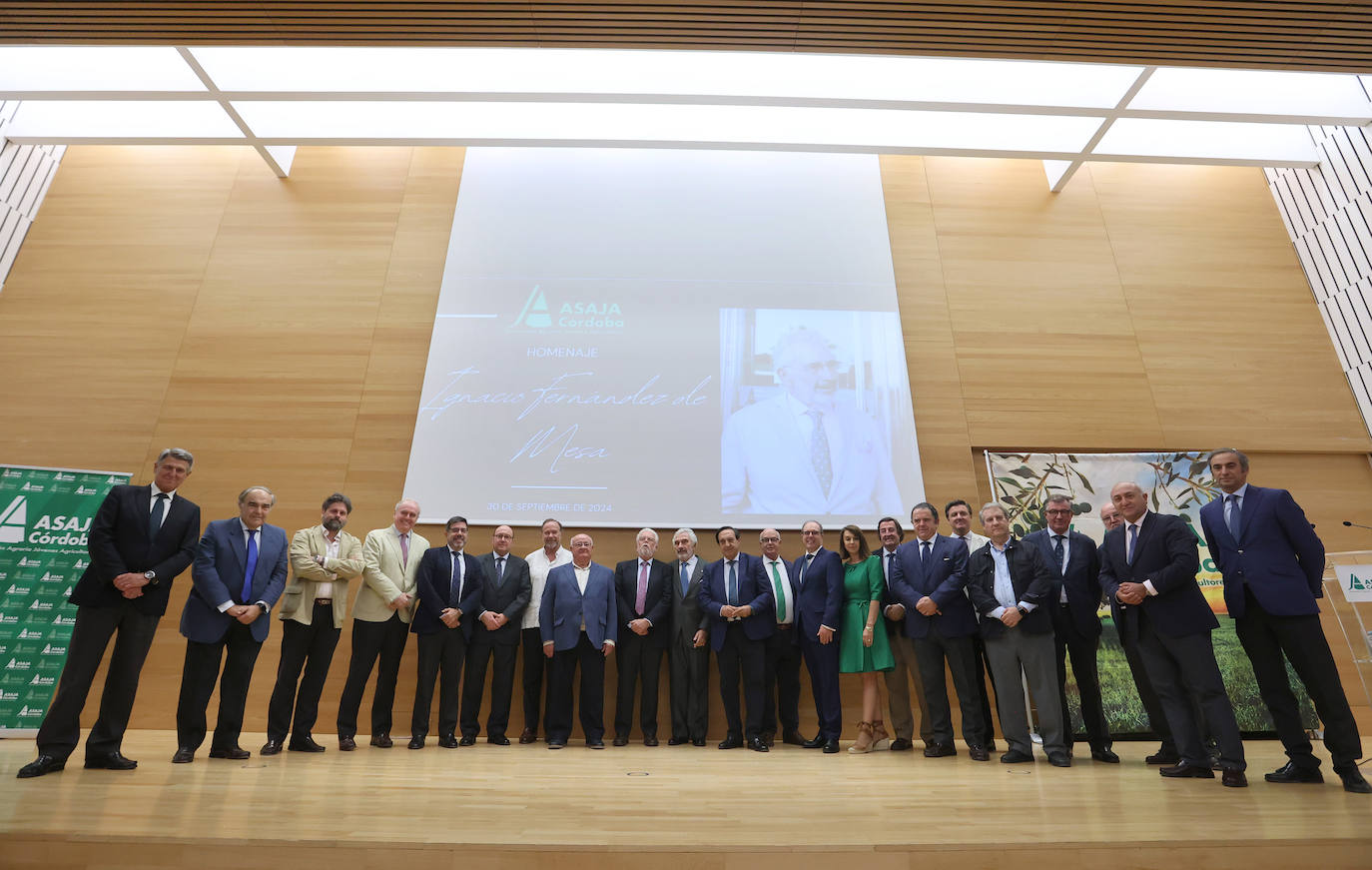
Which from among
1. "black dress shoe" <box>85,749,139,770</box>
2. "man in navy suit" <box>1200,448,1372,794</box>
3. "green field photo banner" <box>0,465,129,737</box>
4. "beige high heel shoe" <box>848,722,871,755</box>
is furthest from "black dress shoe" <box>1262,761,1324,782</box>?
"green field photo banner" <box>0,465,129,737</box>

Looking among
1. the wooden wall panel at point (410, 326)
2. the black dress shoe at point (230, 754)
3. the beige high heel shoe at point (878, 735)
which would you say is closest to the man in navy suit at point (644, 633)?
the wooden wall panel at point (410, 326)

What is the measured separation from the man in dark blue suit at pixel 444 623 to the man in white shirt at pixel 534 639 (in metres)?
0.41

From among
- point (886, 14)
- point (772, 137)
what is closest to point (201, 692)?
point (886, 14)

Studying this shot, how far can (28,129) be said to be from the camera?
6637mm

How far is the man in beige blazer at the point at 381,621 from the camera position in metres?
4.52

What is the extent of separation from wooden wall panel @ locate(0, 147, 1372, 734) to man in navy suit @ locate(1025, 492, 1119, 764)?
5.17 feet

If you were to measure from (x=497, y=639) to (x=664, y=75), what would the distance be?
439cm

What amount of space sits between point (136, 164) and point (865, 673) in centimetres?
797

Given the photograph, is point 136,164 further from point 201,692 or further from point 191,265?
point 201,692

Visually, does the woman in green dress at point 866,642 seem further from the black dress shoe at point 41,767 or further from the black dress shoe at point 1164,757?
the black dress shoe at point 41,767

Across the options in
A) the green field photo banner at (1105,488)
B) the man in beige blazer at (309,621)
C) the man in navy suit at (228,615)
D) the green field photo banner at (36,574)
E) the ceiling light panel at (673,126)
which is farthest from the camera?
the ceiling light panel at (673,126)

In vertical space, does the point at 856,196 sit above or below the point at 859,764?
above

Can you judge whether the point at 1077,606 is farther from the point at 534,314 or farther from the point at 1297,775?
the point at 534,314

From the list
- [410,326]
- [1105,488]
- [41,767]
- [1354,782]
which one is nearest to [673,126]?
[410,326]
